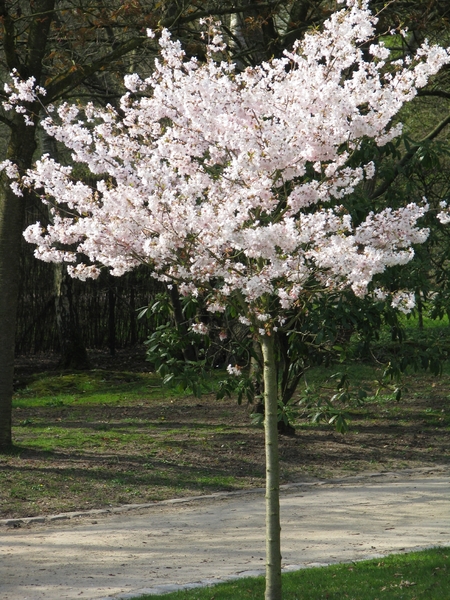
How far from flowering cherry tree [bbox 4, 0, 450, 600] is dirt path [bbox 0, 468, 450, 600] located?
1360 millimetres

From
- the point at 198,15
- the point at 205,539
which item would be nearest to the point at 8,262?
the point at 198,15

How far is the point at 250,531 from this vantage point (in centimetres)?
691

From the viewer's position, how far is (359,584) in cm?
542

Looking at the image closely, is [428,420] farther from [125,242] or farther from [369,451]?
[125,242]

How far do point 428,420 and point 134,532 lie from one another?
6.45 m

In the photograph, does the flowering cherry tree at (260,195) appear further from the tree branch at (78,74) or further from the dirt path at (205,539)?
the tree branch at (78,74)

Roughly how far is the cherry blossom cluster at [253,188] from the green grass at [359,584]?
5.98ft

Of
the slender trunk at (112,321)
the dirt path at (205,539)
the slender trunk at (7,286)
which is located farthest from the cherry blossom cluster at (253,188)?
the slender trunk at (112,321)

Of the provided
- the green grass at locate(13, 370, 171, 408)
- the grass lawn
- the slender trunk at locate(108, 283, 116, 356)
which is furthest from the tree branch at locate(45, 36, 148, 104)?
the slender trunk at locate(108, 283, 116, 356)

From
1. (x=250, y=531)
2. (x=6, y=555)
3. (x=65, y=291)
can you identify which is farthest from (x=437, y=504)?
(x=65, y=291)

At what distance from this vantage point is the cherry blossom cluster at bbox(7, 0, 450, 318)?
431 cm

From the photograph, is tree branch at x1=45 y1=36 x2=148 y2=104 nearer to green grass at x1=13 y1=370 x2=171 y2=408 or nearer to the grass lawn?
the grass lawn

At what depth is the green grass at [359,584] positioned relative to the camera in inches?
205

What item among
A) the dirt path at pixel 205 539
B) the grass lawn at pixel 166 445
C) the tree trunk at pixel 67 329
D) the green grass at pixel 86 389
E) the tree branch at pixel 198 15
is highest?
the tree branch at pixel 198 15
